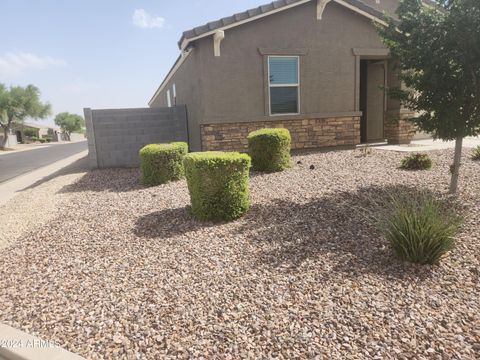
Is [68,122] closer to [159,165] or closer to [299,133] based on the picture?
[299,133]

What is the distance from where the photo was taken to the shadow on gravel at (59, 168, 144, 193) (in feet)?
27.4

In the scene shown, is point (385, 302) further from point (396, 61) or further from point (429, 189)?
point (396, 61)

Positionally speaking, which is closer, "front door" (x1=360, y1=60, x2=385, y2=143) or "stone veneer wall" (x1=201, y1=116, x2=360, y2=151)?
"stone veneer wall" (x1=201, y1=116, x2=360, y2=151)

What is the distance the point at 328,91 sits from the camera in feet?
36.5

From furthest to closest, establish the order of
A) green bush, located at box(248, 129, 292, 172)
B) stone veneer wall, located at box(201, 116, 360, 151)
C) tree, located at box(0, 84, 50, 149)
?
tree, located at box(0, 84, 50, 149) < stone veneer wall, located at box(201, 116, 360, 151) < green bush, located at box(248, 129, 292, 172)

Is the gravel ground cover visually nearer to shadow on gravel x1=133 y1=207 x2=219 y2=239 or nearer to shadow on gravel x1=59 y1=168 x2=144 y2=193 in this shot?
shadow on gravel x1=133 y1=207 x2=219 y2=239

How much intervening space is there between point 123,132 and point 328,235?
9.01 m

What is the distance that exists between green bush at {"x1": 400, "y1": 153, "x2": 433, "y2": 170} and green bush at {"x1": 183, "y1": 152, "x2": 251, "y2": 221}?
4.47m

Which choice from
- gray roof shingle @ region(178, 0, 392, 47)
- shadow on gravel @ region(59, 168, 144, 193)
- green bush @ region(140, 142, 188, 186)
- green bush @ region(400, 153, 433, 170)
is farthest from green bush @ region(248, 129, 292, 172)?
gray roof shingle @ region(178, 0, 392, 47)

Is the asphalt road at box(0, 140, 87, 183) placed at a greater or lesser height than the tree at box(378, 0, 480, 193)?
lesser

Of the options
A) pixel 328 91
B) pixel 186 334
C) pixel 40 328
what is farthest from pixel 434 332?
pixel 328 91

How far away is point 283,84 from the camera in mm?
10750

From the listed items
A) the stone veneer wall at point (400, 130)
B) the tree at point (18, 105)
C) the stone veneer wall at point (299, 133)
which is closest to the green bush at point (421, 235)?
the stone veneer wall at point (299, 133)

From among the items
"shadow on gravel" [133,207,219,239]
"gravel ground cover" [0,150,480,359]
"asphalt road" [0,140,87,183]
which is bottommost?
"asphalt road" [0,140,87,183]
